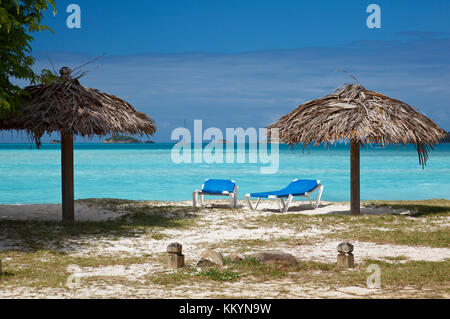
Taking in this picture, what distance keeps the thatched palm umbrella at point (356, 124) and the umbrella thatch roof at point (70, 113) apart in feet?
8.49

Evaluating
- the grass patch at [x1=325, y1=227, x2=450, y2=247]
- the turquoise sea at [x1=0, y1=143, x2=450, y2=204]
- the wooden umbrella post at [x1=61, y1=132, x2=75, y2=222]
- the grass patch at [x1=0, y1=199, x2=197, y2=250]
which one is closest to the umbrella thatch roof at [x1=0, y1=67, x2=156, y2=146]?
the wooden umbrella post at [x1=61, y1=132, x2=75, y2=222]

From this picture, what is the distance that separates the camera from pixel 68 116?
722 centimetres

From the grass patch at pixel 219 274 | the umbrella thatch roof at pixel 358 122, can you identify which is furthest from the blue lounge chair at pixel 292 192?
the grass patch at pixel 219 274

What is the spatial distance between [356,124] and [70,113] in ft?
13.8

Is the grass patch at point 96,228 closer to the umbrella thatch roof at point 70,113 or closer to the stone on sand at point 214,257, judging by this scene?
the umbrella thatch roof at point 70,113

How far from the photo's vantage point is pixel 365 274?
4.43 meters

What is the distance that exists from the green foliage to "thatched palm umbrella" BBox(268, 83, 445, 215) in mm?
4107

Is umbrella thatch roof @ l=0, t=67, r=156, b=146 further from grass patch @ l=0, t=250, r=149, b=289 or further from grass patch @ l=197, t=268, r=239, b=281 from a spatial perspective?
grass patch @ l=197, t=268, r=239, b=281

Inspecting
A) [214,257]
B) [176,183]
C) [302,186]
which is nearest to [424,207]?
[302,186]

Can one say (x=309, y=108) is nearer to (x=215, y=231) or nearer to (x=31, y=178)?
(x=215, y=231)

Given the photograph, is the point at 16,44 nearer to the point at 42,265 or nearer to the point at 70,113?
the point at 70,113

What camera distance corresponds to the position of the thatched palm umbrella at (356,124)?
784 centimetres

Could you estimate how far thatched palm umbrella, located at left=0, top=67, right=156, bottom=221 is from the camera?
717 cm
